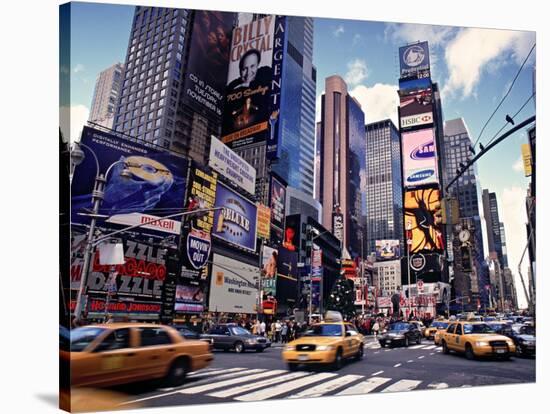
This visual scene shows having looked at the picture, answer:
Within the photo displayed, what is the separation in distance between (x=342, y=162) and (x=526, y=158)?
7.09m

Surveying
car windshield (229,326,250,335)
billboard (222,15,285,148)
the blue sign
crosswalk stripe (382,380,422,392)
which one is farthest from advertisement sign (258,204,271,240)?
crosswalk stripe (382,380,422,392)

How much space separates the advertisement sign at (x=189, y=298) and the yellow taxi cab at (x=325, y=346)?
444 centimetres

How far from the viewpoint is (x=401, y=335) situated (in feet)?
52.1

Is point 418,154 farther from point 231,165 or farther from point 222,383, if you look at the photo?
point 222,383

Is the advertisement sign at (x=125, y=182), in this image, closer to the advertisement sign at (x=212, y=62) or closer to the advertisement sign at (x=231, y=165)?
the advertisement sign at (x=231, y=165)

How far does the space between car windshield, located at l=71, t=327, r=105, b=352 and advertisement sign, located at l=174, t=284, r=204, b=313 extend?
6408mm

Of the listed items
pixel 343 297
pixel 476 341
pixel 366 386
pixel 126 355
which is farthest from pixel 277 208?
pixel 126 355

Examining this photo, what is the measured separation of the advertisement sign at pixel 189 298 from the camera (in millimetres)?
16359

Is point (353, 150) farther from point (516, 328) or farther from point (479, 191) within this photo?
point (516, 328)

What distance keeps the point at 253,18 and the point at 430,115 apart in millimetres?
8397

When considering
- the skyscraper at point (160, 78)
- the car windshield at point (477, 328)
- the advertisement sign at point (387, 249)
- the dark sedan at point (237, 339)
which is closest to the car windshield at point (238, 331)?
the dark sedan at point (237, 339)

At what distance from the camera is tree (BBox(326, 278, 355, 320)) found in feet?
57.3

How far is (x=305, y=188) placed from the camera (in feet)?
66.9

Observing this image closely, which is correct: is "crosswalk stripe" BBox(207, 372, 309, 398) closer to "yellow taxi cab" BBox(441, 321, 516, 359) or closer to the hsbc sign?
"yellow taxi cab" BBox(441, 321, 516, 359)
